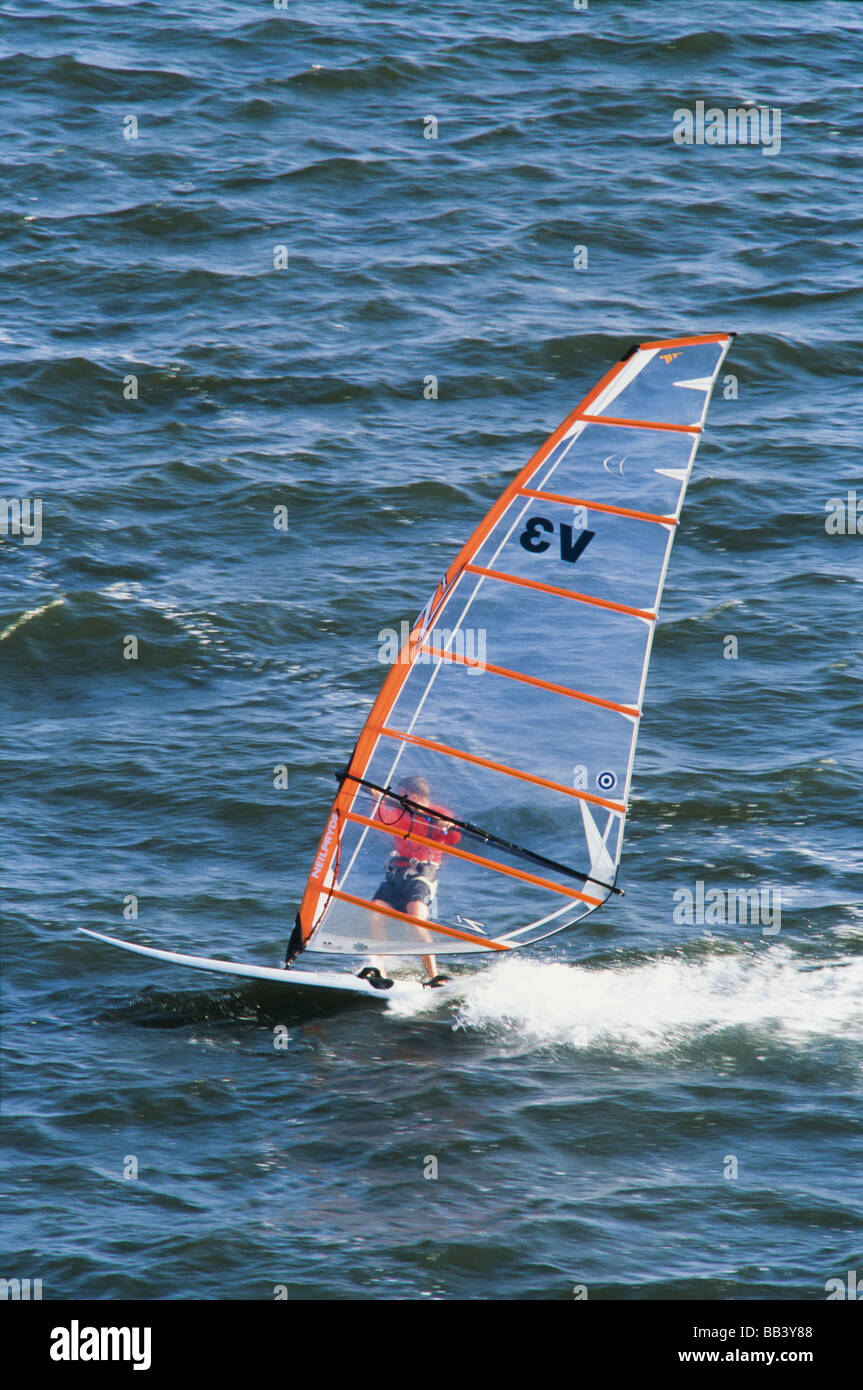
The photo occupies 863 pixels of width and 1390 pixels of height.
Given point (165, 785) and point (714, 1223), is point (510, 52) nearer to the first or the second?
point (165, 785)

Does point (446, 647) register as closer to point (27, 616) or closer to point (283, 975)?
point (283, 975)

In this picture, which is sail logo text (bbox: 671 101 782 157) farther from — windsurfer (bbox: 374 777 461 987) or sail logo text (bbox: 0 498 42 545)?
windsurfer (bbox: 374 777 461 987)

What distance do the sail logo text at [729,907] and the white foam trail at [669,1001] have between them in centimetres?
70

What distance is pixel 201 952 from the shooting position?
18688 millimetres

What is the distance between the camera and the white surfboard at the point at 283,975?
1734 cm

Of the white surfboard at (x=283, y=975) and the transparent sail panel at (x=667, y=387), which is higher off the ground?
the transparent sail panel at (x=667, y=387)

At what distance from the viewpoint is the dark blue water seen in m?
15.3

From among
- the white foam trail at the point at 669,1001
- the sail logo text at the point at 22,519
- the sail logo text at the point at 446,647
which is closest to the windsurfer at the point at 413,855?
the sail logo text at the point at 446,647

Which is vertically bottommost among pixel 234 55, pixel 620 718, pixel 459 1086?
pixel 459 1086

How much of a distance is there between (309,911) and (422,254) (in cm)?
2225

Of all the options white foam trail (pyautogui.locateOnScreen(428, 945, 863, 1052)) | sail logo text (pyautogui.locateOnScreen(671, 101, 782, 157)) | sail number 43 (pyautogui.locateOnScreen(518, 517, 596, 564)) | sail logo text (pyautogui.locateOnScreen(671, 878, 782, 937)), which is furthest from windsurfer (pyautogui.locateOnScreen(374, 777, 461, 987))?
sail logo text (pyautogui.locateOnScreen(671, 101, 782, 157))
